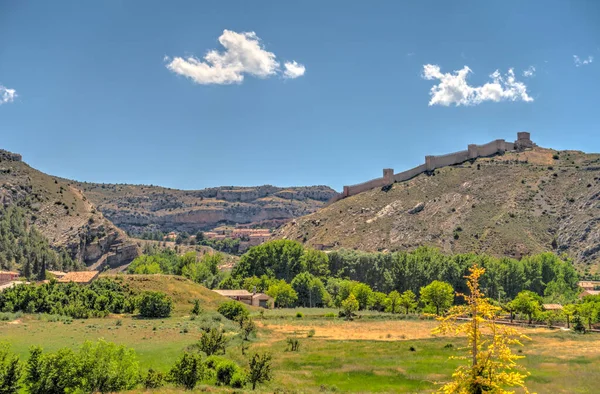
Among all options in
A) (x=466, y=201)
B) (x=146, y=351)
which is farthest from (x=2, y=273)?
(x=466, y=201)

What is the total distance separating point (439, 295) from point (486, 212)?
175 feet

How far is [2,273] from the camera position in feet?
294

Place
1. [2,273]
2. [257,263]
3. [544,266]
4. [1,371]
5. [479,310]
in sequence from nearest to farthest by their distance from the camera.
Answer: [479,310] < [1,371] < [2,273] < [544,266] < [257,263]

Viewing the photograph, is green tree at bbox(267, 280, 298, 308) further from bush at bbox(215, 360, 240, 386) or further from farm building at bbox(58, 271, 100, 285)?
bush at bbox(215, 360, 240, 386)

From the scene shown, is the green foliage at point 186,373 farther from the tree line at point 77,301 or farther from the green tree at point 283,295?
the green tree at point 283,295

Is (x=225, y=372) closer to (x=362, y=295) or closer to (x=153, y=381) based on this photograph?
(x=153, y=381)

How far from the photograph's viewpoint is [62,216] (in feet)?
474

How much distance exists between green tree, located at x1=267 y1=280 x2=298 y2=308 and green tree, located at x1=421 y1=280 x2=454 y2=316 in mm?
25099

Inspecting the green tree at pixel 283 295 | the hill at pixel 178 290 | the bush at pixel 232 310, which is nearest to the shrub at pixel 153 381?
the bush at pixel 232 310

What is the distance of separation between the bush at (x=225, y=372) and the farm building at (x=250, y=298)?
57339 millimetres

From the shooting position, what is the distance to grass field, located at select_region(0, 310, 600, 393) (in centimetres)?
3541

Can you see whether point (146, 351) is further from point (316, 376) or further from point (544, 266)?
point (544, 266)

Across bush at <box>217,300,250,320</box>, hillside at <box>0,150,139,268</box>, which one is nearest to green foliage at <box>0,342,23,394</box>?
bush at <box>217,300,250,320</box>

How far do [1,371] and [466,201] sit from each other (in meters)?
127
